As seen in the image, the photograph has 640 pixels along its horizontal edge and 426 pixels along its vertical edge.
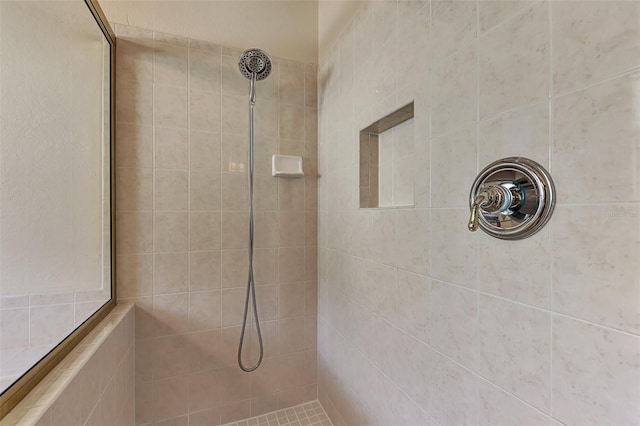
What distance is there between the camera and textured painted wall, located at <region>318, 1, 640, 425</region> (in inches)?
20.4

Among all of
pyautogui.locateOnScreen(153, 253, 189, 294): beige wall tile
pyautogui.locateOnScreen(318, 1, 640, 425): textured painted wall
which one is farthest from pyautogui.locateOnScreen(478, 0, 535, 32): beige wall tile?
pyautogui.locateOnScreen(153, 253, 189, 294): beige wall tile

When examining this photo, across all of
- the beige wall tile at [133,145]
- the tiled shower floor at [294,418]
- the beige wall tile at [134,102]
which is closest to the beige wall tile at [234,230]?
the beige wall tile at [133,145]

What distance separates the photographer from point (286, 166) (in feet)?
5.78

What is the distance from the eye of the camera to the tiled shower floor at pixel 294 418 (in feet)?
5.52

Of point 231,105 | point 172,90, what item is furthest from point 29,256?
point 231,105

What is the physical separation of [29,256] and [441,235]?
1407mm

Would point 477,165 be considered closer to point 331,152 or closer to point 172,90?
point 331,152

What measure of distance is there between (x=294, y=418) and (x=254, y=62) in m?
2.12

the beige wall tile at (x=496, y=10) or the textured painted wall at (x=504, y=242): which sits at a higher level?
the beige wall tile at (x=496, y=10)

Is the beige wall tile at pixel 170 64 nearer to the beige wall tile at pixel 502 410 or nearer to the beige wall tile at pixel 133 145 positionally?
the beige wall tile at pixel 133 145

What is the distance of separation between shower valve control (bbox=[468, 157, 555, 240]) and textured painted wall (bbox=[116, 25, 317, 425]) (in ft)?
4.09

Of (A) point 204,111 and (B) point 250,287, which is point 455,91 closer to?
(A) point 204,111

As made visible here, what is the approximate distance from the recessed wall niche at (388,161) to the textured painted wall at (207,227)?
0.53m

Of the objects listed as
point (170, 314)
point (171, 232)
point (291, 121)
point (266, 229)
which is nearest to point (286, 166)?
point (291, 121)
